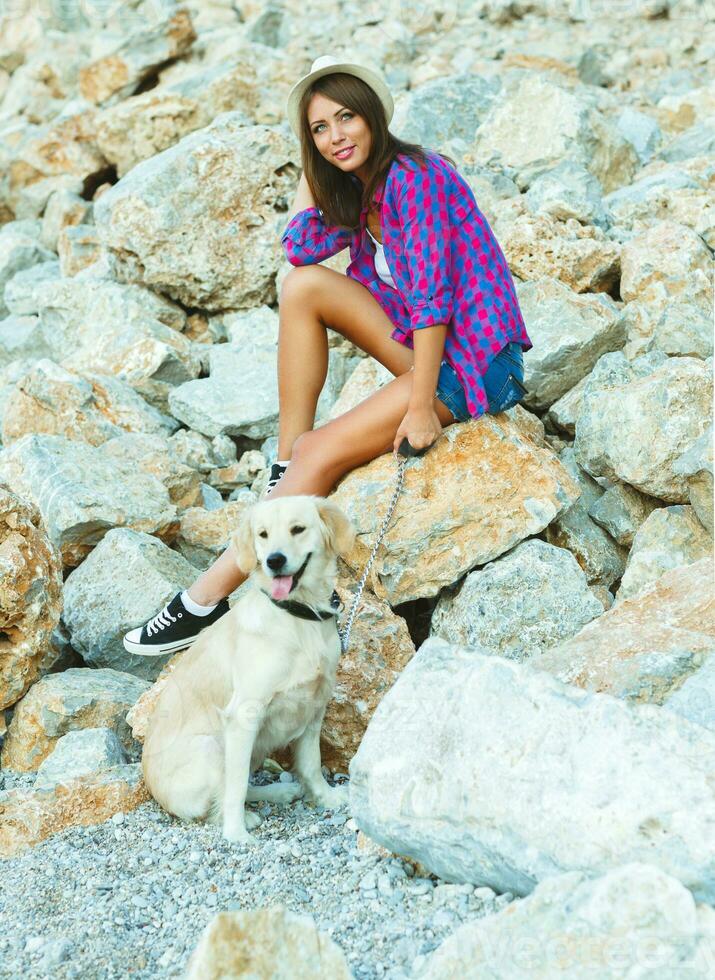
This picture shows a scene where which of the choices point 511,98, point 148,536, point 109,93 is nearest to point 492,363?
point 148,536

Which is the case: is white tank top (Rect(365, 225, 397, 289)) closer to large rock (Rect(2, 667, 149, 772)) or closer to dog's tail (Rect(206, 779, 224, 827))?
large rock (Rect(2, 667, 149, 772))

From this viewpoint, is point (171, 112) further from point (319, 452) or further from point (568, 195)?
point (319, 452)

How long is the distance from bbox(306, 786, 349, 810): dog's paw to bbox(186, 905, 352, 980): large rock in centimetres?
138

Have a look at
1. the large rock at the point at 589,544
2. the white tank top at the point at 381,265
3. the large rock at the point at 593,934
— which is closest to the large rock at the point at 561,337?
the large rock at the point at 589,544

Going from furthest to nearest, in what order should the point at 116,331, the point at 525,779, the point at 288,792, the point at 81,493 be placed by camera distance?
the point at 116,331
the point at 81,493
the point at 288,792
the point at 525,779

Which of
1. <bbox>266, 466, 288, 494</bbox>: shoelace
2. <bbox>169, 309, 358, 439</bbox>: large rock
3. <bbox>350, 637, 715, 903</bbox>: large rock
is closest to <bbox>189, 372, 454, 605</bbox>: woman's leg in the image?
<bbox>266, 466, 288, 494</bbox>: shoelace

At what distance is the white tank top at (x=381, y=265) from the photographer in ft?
15.4

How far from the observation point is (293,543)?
3.73 m

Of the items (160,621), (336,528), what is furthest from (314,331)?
(160,621)

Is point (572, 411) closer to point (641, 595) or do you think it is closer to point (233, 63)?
point (641, 595)

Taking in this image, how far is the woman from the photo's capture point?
4.32 m

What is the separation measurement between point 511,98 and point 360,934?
6.99m

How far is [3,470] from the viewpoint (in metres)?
5.73

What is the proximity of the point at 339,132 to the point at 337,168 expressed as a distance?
0.26 meters
